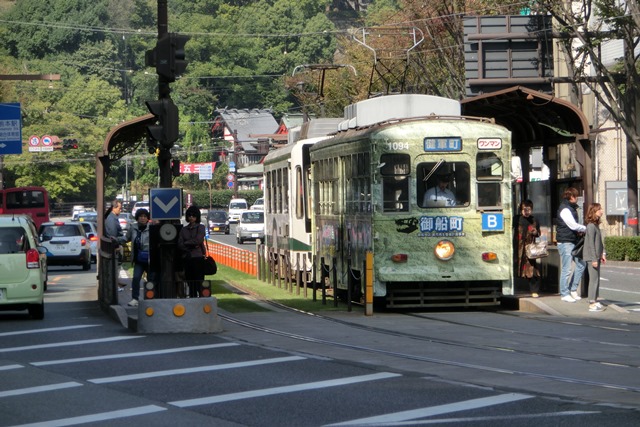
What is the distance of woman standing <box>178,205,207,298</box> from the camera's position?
1961cm

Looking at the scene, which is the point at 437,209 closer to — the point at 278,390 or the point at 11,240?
the point at 11,240

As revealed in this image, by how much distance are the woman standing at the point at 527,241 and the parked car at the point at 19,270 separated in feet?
26.8

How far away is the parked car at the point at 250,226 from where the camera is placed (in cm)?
6575

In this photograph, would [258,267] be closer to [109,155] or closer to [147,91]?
[109,155]

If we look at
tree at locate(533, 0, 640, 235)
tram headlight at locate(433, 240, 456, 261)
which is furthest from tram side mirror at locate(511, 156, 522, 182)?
tree at locate(533, 0, 640, 235)

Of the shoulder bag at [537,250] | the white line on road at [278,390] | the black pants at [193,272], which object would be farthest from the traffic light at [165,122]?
the shoulder bag at [537,250]

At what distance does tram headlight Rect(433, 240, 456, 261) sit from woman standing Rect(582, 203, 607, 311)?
2.10 meters

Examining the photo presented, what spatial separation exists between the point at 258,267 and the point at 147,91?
10291 centimetres

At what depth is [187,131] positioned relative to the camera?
411 ft

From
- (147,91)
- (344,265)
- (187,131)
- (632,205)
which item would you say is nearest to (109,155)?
(344,265)

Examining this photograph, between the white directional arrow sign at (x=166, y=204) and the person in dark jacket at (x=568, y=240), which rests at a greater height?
the white directional arrow sign at (x=166, y=204)

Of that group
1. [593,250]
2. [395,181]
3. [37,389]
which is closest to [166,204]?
[395,181]

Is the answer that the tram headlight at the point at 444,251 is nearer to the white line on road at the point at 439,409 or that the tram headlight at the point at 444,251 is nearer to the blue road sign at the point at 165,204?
the blue road sign at the point at 165,204

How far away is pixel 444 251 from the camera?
21.3 metres
